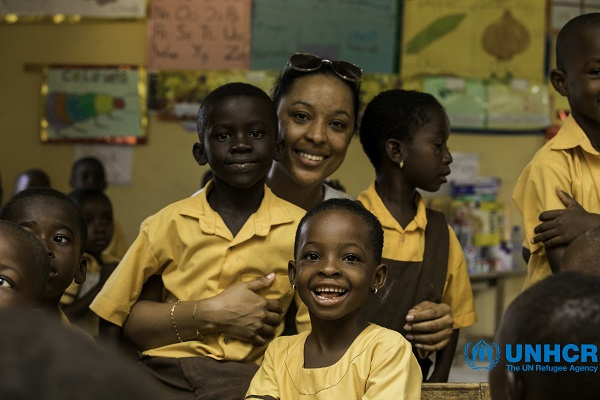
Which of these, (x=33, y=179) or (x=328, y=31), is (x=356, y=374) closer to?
(x=33, y=179)

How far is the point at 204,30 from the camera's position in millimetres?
6395

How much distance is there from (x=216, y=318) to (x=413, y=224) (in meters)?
0.78

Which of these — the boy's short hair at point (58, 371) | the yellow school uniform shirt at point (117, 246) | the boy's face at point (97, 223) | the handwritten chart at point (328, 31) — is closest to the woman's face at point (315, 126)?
the boy's face at point (97, 223)

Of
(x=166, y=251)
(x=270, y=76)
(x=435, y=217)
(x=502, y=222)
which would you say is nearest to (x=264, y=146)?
(x=166, y=251)

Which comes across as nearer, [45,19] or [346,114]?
[346,114]

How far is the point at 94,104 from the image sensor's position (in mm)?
6430

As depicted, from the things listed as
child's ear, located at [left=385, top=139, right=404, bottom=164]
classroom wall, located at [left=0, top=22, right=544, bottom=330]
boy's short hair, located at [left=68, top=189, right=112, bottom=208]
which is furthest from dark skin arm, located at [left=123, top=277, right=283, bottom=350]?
classroom wall, located at [left=0, top=22, right=544, bottom=330]

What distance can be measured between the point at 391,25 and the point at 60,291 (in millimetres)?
4271

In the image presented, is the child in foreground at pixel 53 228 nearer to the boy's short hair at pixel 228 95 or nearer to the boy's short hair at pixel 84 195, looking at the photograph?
the boy's short hair at pixel 228 95

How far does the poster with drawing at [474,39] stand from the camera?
643 centimetres

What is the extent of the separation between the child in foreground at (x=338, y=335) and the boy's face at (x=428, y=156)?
601 mm

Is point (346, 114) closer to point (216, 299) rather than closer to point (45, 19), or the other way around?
point (216, 299)

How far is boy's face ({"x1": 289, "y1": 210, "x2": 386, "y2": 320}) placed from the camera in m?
2.46

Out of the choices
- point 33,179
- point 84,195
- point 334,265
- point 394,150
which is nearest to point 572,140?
point 394,150
